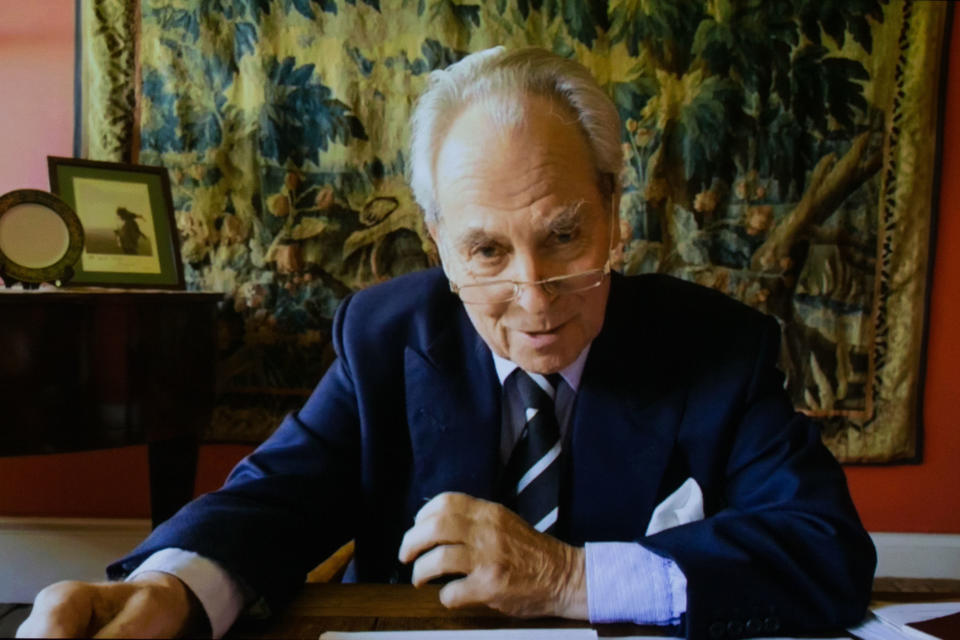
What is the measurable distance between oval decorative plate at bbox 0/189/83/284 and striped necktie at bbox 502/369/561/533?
4.45ft

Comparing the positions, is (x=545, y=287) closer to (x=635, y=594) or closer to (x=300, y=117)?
(x=635, y=594)

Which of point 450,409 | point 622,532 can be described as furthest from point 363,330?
point 622,532

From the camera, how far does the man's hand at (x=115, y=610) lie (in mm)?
646

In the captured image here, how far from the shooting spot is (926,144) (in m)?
2.29

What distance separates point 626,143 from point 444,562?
181 cm

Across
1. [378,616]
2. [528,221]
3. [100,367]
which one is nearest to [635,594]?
[378,616]

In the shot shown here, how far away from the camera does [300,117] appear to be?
232 centimetres

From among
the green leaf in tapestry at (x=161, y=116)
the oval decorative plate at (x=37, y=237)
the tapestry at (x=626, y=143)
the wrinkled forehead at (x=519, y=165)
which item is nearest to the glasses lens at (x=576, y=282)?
the wrinkled forehead at (x=519, y=165)

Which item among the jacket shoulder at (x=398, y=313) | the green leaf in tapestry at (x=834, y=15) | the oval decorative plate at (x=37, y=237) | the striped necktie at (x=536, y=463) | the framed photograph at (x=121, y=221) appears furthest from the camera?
the green leaf in tapestry at (x=834, y=15)

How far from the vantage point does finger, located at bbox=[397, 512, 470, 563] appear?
822 millimetres

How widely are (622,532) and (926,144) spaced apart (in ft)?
6.50

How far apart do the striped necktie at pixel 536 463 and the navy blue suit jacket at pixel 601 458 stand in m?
0.03

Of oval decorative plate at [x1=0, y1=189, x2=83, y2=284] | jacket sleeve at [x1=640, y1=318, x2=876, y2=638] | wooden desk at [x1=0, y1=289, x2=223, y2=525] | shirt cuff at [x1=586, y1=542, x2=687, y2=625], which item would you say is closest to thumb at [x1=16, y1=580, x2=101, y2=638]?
shirt cuff at [x1=586, y1=542, x2=687, y2=625]

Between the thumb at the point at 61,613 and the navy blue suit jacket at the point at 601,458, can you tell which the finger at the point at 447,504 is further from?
the thumb at the point at 61,613
